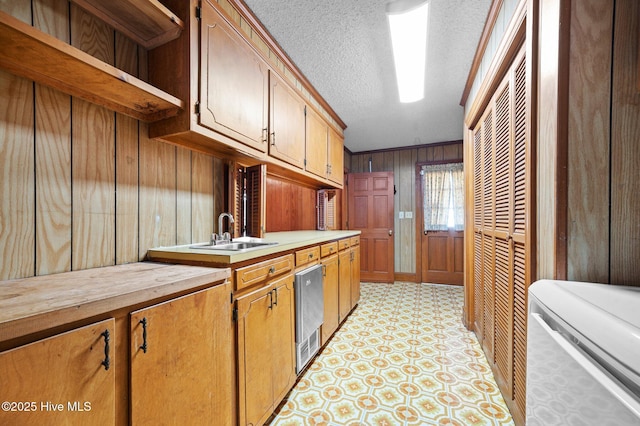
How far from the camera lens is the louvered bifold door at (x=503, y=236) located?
1441 millimetres

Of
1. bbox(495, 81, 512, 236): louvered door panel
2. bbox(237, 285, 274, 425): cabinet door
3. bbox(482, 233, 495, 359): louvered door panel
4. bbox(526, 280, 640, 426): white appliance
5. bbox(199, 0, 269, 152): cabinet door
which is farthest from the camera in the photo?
bbox(482, 233, 495, 359): louvered door panel

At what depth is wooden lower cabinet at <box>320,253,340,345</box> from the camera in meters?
2.16

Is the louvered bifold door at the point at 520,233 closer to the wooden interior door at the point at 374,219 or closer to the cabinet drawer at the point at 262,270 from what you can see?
the cabinet drawer at the point at 262,270

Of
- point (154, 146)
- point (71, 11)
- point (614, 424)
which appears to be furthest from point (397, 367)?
point (71, 11)

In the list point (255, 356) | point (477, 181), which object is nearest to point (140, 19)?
point (255, 356)

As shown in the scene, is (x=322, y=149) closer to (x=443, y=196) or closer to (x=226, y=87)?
(x=226, y=87)

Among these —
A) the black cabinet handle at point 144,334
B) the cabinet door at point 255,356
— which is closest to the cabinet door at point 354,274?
the cabinet door at point 255,356

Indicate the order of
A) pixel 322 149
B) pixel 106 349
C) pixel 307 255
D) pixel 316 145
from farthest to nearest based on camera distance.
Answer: pixel 322 149, pixel 316 145, pixel 307 255, pixel 106 349

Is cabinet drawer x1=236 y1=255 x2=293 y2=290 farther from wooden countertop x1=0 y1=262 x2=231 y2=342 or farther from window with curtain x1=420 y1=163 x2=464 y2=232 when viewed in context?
window with curtain x1=420 y1=163 x2=464 y2=232

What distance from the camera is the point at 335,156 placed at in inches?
126

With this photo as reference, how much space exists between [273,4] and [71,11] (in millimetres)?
968

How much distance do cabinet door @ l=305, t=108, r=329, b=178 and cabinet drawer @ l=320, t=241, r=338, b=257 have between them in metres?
0.76

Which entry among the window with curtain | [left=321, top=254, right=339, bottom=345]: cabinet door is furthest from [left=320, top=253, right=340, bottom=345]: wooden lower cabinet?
the window with curtain

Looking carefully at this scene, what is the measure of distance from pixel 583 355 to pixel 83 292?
1.23 metres
